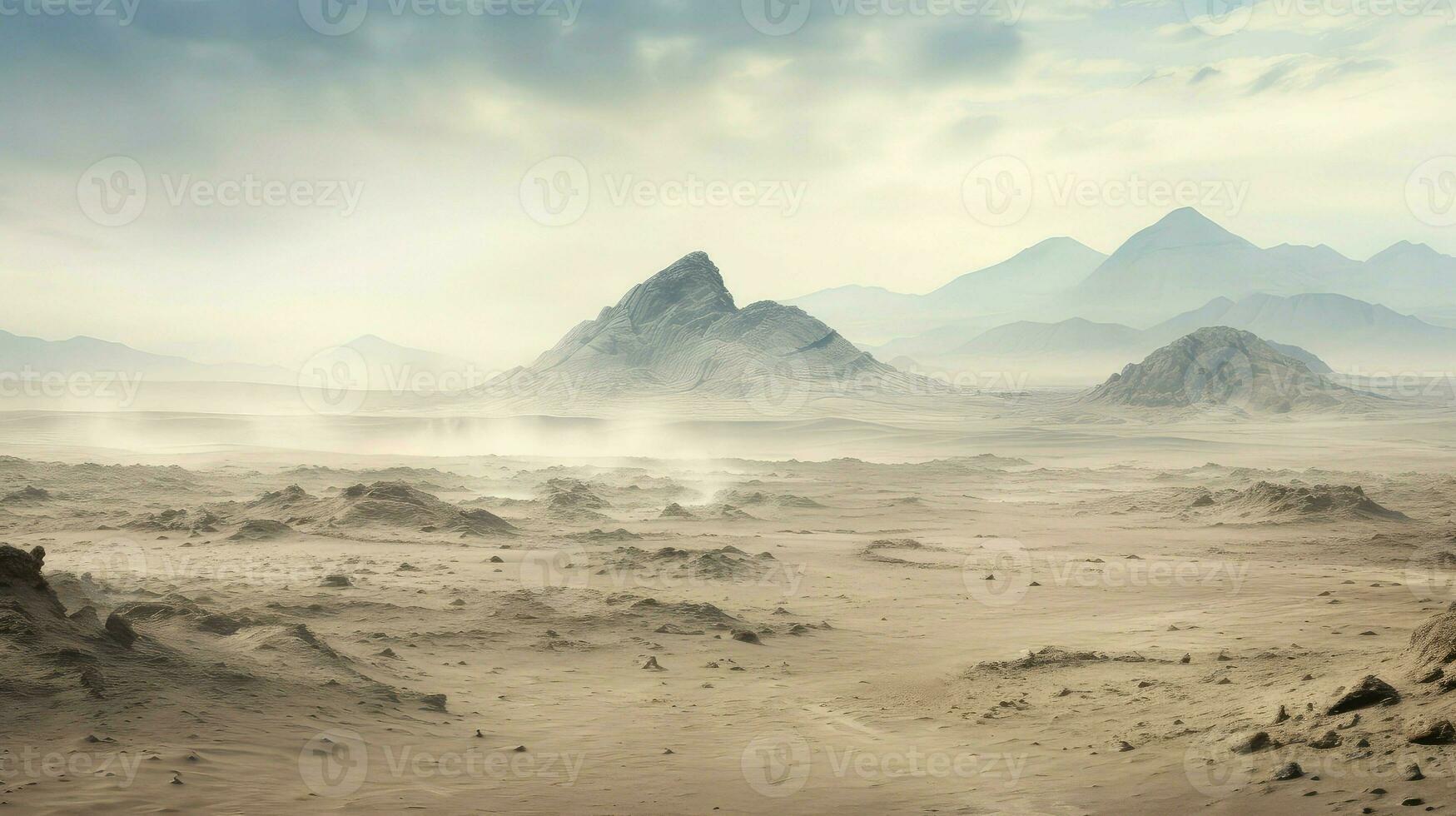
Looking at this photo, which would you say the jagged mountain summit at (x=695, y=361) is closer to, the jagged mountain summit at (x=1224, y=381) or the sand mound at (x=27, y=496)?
the jagged mountain summit at (x=1224, y=381)

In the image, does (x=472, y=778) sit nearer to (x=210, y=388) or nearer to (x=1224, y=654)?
(x=1224, y=654)

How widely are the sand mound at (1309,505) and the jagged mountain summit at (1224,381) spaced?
74.2 metres

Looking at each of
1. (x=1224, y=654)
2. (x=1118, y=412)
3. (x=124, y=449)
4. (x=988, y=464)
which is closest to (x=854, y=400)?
(x=1118, y=412)

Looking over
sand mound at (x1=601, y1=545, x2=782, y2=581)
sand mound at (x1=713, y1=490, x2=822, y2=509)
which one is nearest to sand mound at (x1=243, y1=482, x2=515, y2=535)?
sand mound at (x1=601, y1=545, x2=782, y2=581)

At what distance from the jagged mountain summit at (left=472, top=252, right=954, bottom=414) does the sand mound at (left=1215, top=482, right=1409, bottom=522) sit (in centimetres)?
7669

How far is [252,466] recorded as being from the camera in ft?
164

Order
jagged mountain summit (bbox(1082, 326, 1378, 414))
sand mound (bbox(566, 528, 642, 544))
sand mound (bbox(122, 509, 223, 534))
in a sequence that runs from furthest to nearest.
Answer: jagged mountain summit (bbox(1082, 326, 1378, 414))
sand mound (bbox(566, 528, 642, 544))
sand mound (bbox(122, 509, 223, 534))

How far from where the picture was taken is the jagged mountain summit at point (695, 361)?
115625 mm

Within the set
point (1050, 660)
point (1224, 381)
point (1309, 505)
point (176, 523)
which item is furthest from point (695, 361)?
point (1050, 660)

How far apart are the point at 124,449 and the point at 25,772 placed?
216ft

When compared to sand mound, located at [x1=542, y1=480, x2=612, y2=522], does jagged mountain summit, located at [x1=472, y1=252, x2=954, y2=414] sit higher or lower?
higher

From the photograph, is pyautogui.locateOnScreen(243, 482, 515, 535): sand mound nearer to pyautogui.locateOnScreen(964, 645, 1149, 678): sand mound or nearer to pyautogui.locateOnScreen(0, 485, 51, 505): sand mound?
pyautogui.locateOnScreen(0, 485, 51, 505): sand mound

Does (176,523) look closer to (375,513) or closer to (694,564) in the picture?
(375,513)

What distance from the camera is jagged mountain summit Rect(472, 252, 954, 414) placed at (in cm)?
11562
